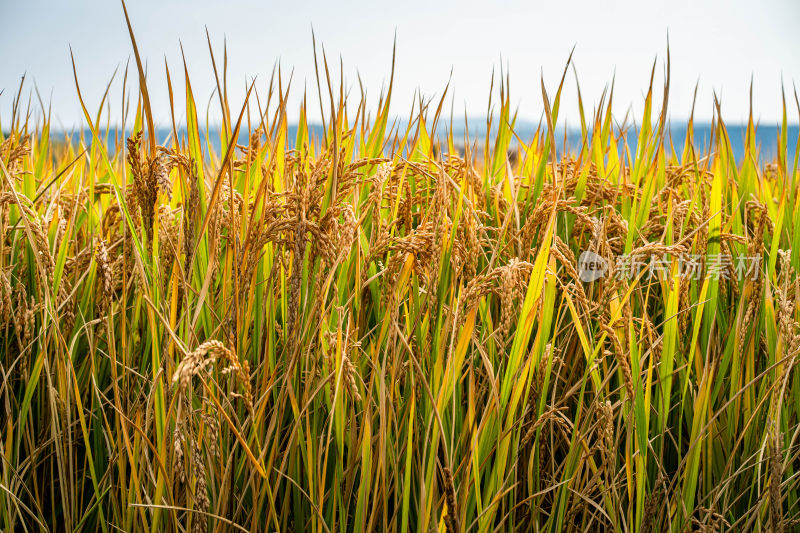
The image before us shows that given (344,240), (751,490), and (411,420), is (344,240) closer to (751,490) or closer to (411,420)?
(411,420)

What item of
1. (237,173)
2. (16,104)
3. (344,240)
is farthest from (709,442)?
(16,104)

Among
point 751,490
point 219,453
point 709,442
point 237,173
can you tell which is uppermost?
point 237,173

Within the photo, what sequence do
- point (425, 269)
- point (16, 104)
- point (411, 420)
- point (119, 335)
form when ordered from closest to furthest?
point (411, 420) → point (425, 269) → point (119, 335) → point (16, 104)

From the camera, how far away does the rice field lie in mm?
1021

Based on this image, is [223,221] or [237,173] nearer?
[223,221]

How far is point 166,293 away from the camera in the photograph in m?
1.24

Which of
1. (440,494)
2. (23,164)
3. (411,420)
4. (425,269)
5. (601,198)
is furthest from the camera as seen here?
(23,164)

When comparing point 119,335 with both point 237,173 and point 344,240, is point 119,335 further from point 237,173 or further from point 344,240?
point 344,240

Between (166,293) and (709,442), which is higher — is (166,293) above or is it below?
above

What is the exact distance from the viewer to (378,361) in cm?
120

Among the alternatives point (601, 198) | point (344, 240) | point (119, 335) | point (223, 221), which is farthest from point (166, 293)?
point (601, 198)

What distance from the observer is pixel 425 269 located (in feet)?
3.76

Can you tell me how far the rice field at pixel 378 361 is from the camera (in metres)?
1.02

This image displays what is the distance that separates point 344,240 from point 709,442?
1.08 meters
